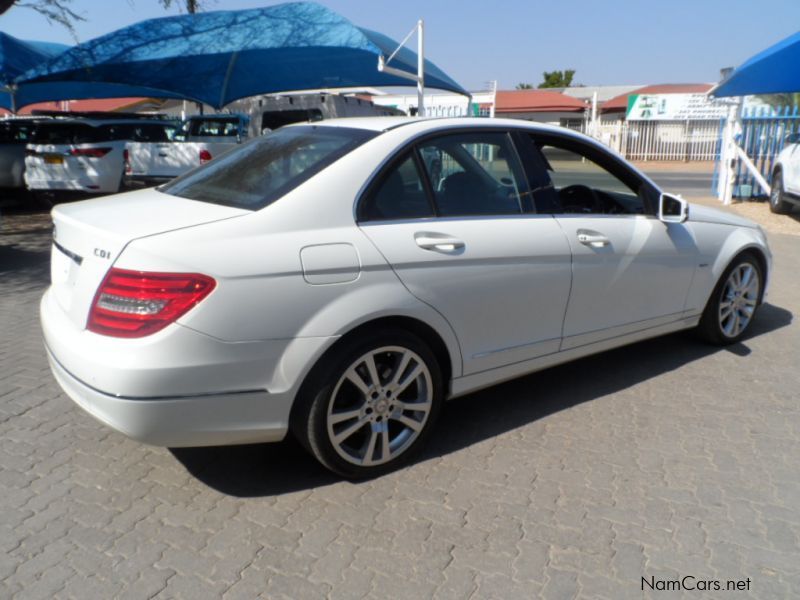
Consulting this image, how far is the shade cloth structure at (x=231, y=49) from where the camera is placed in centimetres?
1214

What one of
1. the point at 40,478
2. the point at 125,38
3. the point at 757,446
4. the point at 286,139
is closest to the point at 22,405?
the point at 40,478

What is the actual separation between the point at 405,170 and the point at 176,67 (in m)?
12.9

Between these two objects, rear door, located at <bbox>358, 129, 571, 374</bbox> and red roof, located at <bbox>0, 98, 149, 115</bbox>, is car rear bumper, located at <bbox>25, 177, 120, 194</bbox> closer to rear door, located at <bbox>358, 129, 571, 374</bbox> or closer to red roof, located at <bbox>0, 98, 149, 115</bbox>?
rear door, located at <bbox>358, 129, 571, 374</bbox>

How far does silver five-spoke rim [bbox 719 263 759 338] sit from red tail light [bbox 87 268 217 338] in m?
3.93

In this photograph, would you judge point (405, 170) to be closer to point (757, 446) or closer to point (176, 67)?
point (757, 446)

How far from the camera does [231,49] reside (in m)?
12.5

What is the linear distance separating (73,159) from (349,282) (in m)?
10.3

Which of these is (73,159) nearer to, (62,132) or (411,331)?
(62,132)

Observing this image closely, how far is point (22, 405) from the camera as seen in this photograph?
13.4ft

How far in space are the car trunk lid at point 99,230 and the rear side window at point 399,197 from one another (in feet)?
1.90

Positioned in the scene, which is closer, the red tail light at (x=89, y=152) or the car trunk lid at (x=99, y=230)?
the car trunk lid at (x=99, y=230)

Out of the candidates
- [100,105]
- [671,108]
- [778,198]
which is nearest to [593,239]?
[778,198]

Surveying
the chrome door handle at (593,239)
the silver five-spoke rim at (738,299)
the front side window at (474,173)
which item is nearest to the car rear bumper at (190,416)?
the front side window at (474,173)

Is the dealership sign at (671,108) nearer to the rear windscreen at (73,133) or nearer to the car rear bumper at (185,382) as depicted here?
the rear windscreen at (73,133)
